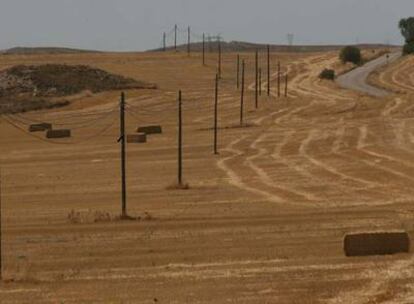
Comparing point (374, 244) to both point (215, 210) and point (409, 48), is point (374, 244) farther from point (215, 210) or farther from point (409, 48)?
point (409, 48)

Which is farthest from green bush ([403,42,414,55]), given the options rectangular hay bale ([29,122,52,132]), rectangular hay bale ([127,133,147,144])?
rectangular hay bale ([127,133,147,144])

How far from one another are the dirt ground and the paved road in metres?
26.6

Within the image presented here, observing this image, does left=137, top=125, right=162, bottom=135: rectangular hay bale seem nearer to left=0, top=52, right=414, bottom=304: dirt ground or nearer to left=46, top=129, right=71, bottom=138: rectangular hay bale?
left=0, top=52, right=414, bottom=304: dirt ground

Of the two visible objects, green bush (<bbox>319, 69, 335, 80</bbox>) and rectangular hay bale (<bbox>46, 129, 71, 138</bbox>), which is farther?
green bush (<bbox>319, 69, 335, 80</bbox>)

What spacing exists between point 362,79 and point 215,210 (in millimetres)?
102529

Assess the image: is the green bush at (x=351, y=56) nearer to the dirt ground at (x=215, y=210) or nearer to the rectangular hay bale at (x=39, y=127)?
the dirt ground at (x=215, y=210)

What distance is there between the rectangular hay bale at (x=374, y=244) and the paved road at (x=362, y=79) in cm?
8334

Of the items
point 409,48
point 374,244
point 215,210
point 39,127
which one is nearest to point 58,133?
point 39,127

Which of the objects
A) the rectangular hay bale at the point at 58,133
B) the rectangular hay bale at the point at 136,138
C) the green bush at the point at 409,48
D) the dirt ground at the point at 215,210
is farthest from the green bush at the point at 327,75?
the rectangular hay bale at the point at 136,138

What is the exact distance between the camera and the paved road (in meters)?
109

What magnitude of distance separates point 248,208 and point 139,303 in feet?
47.2

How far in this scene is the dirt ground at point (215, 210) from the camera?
671 inches

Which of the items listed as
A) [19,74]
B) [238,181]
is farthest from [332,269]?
[19,74]

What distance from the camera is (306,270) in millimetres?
18109
